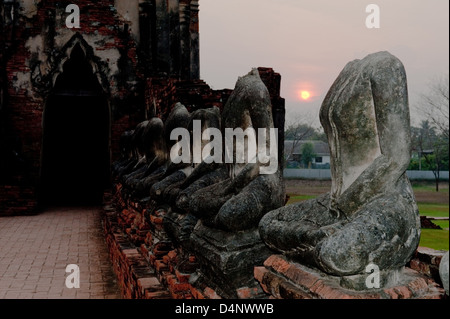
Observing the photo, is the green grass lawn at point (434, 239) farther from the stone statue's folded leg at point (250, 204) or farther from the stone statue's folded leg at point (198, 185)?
the stone statue's folded leg at point (250, 204)

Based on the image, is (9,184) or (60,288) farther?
(9,184)

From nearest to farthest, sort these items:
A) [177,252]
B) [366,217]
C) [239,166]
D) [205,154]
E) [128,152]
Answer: [366,217] < [239,166] < [177,252] < [205,154] < [128,152]

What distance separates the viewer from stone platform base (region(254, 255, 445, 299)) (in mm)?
1987

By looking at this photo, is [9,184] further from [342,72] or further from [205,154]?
[342,72]

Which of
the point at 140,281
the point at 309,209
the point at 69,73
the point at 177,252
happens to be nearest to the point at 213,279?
the point at 309,209

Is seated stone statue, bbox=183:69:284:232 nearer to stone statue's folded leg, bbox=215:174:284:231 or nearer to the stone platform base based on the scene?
stone statue's folded leg, bbox=215:174:284:231

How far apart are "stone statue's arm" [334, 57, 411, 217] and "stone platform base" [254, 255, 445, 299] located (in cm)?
35

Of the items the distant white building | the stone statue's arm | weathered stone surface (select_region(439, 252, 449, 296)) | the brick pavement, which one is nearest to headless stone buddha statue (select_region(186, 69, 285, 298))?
the stone statue's arm

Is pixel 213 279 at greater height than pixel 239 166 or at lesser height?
lesser

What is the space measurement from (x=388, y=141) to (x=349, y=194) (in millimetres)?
294

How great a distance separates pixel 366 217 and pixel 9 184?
32.5 ft

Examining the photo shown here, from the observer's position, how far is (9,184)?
10586mm

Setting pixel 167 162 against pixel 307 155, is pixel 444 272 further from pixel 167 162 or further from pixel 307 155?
pixel 307 155

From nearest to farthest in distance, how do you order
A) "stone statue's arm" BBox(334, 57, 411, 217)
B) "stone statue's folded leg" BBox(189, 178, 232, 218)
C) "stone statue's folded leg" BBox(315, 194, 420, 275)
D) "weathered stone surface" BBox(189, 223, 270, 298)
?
"stone statue's folded leg" BBox(315, 194, 420, 275) < "stone statue's arm" BBox(334, 57, 411, 217) < "weathered stone surface" BBox(189, 223, 270, 298) < "stone statue's folded leg" BBox(189, 178, 232, 218)
